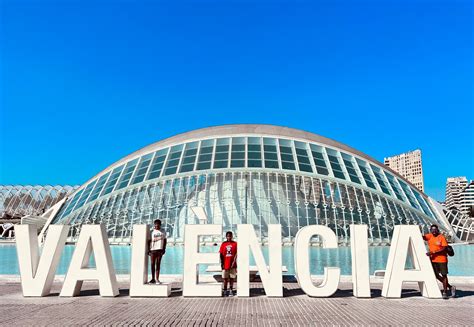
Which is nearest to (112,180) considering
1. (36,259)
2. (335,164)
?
(335,164)

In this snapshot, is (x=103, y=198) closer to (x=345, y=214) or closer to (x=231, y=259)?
(x=345, y=214)

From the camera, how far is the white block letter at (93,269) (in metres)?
9.88

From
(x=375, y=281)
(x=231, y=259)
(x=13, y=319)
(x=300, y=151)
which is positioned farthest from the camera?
(x=300, y=151)

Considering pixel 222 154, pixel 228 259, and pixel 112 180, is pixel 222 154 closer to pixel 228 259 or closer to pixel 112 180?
pixel 112 180

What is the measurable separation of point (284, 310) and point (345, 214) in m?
18.4

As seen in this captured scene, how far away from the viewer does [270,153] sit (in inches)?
1155

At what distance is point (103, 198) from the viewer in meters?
28.4

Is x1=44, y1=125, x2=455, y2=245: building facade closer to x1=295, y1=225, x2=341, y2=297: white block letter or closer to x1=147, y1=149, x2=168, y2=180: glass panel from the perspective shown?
x1=147, y1=149, x2=168, y2=180: glass panel

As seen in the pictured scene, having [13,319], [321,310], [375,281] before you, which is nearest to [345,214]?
[375,281]

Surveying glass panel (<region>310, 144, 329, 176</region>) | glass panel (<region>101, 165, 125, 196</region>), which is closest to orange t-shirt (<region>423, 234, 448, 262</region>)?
glass panel (<region>310, 144, 329, 176</region>)

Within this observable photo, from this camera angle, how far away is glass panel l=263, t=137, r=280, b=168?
2777 centimetres

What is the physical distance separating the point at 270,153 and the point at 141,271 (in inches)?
796

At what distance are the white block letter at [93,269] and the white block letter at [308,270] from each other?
15.4ft

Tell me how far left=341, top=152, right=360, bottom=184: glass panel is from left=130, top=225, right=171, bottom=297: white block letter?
67.9 ft
